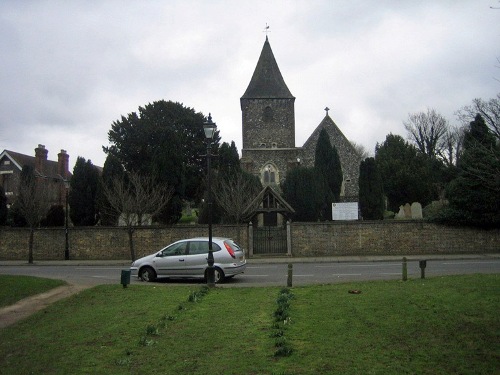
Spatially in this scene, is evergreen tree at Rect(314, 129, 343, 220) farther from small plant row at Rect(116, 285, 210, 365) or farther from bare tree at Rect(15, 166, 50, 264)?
small plant row at Rect(116, 285, 210, 365)

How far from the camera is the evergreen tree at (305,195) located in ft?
120

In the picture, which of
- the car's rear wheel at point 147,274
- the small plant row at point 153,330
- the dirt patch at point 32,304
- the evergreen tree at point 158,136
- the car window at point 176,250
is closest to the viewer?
the small plant row at point 153,330

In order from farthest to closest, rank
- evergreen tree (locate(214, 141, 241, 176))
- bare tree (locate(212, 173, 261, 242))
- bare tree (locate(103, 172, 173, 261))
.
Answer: evergreen tree (locate(214, 141, 241, 176)) → bare tree (locate(212, 173, 261, 242)) → bare tree (locate(103, 172, 173, 261))

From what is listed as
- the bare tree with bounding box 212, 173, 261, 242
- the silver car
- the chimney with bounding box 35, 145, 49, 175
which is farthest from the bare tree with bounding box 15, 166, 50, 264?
the chimney with bounding box 35, 145, 49, 175

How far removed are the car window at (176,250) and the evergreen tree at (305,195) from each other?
20.8m

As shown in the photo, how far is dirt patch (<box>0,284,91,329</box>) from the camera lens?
10937 millimetres

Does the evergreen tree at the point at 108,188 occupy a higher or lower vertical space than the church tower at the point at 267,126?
lower

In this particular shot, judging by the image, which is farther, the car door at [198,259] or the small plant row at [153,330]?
the car door at [198,259]

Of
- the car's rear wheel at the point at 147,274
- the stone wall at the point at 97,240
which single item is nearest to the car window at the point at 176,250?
the car's rear wheel at the point at 147,274

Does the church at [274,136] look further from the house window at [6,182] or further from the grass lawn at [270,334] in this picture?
the grass lawn at [270,334]

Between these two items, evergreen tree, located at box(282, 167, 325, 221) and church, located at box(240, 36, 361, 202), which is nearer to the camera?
evergreen tree, located at box(282, 167, 325, 221)

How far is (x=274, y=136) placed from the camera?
50625 millimetres

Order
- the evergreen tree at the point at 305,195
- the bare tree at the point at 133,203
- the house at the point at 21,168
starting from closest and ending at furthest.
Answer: the bare tree at the point at 133,203 < the evergreen tree at the point at 305,195 < the house at the point at 21,168

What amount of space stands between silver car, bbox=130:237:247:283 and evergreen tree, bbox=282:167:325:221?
1998 centimetres
